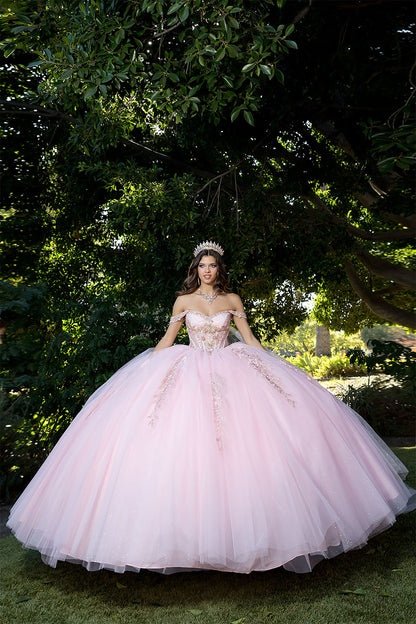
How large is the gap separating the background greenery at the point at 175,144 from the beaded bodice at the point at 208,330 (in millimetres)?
1772

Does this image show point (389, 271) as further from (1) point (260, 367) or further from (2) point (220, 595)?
(2) point (220, 595)

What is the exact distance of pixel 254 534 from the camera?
298 centimetres

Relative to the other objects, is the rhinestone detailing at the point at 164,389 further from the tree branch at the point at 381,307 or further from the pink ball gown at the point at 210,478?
the tree branch at the point at 381,307

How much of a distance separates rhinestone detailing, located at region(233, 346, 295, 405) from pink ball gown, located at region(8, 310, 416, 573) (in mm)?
11

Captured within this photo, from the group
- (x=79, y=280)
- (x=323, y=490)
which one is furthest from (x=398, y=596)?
(x=79, y=280)

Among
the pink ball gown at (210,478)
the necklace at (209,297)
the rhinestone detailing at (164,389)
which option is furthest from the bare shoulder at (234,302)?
the rhinestone detailing at (164,389)

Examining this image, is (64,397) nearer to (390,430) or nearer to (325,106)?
(325,106)

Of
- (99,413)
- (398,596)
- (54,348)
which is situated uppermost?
(54,348)

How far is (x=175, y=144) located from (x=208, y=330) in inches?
202

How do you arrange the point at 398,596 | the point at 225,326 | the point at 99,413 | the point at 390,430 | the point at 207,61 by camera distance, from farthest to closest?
1. the point at 390,430
2. the point at 225,326
3. the point at 207,61
4. the point at 99,413
5. the point at 398,596

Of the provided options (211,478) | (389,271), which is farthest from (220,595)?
(389,271)

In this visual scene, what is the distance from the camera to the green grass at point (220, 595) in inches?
119

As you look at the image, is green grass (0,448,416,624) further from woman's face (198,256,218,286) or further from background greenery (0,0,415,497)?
background greenery (0,0,415,497)

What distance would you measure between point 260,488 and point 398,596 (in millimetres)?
1128
